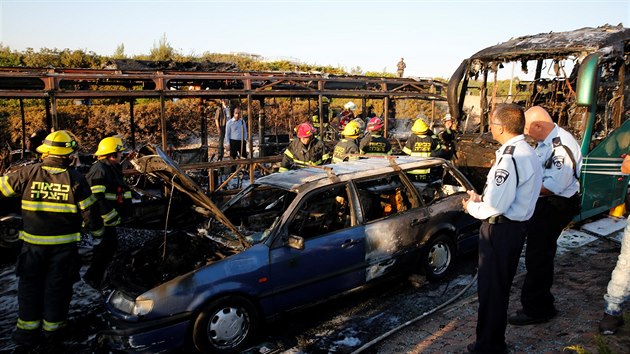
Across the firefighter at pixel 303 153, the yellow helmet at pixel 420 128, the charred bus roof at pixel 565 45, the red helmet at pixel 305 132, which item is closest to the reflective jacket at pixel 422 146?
the yellow helmet at pixel 420 128

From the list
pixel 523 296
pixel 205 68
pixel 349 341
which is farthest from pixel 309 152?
pixel 205 68

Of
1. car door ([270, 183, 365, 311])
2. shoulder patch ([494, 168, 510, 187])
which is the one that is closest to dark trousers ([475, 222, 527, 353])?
shoulder patch ([494, 168, 510, 187])

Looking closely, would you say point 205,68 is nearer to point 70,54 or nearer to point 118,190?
point 118,190

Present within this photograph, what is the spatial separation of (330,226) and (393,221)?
71 centimetres

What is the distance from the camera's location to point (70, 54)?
2091 cm

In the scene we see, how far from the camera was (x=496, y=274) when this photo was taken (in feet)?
10.3

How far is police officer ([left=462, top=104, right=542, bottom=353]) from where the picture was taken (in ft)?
9.87

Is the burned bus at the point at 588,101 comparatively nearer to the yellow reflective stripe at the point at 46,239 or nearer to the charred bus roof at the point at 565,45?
the charred bus roof at the point at 565,45

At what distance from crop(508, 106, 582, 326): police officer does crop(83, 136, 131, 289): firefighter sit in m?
4.21

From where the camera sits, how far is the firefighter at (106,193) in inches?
191

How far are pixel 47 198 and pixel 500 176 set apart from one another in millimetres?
3885

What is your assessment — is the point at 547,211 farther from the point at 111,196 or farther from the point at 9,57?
the point at 9,57

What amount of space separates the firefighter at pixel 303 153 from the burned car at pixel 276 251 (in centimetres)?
166

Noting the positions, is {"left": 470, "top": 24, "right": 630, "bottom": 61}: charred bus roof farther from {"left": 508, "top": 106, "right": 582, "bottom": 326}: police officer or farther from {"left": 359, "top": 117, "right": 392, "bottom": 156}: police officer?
{"left": 508, "top": 106, "right": 582, "bottom": 326}: police officer
